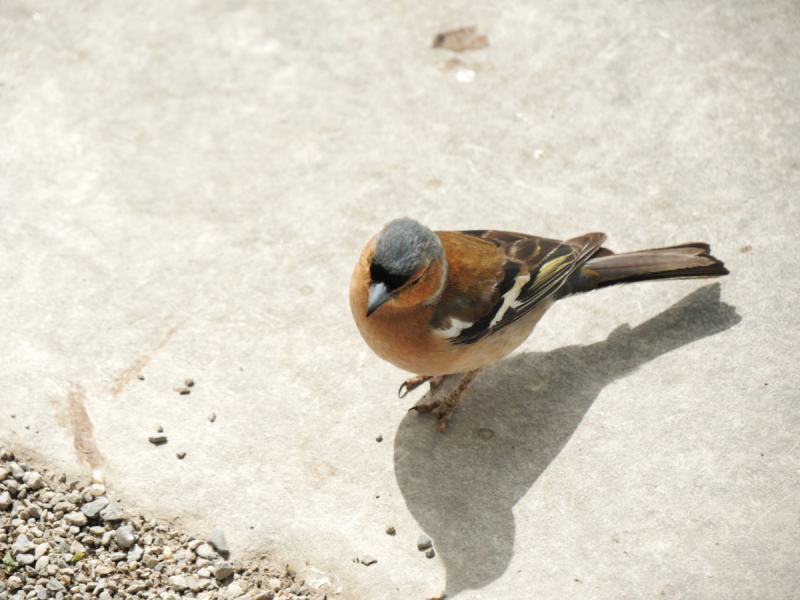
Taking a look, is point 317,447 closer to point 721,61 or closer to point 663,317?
point 663,317

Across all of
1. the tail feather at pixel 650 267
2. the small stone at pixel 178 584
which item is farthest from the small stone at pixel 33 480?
the tail feather at pixel 650 267

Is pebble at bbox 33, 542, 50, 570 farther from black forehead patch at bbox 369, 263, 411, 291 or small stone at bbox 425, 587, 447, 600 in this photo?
black forehead patch at bbox 369, 263, 411, 291

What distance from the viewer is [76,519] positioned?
322cm

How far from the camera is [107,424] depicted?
3.66m

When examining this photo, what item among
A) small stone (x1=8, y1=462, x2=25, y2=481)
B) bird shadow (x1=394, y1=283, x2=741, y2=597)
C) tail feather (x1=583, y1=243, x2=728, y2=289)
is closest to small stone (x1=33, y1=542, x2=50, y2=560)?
small stone (x1=8, y1=462, x2=25, y2=481)

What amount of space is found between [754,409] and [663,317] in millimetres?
762

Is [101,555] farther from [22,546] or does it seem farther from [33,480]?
[33,480]

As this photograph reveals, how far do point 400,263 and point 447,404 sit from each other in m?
1.14

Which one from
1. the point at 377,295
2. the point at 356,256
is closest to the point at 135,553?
the point at 377,295

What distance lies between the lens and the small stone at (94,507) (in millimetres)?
3252

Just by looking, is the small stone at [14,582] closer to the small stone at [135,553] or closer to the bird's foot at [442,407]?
the small stone at [135,553]

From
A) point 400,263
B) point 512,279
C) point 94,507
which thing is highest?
point 400,263

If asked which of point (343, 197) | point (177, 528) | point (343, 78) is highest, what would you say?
point (343, 78)

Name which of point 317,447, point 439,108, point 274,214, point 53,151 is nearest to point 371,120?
point 439,108
